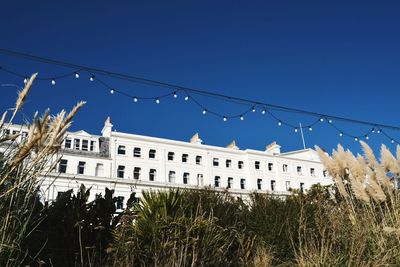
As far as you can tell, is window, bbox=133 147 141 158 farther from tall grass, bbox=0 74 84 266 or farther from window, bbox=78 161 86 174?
tall grass, bbox=0 74 84 266

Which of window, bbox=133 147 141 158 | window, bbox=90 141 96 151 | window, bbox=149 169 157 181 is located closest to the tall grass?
window, bbox=90 141 96 151

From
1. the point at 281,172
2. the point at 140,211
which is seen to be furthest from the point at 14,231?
the point at 281,172

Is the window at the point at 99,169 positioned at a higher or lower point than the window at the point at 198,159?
lower

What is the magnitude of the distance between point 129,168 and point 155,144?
3636 mm

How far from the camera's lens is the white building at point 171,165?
2933cm

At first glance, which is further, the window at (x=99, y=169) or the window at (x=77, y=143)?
the window at (x=77, y=143)

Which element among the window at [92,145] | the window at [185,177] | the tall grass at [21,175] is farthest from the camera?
the window at [185,177]

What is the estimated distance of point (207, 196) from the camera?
18.0 ft

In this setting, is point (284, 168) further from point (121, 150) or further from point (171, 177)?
point (121, 150)

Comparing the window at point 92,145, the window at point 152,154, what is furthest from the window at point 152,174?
the window at point 92,145

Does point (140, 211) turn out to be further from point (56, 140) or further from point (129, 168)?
point (129, 168)

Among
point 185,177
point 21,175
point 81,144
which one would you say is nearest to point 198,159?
point 185,177

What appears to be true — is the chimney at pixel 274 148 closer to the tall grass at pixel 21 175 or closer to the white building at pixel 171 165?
the white building at pixel 171 165

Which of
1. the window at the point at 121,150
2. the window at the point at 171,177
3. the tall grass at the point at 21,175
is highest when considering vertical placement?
the window at the point at 121,150
